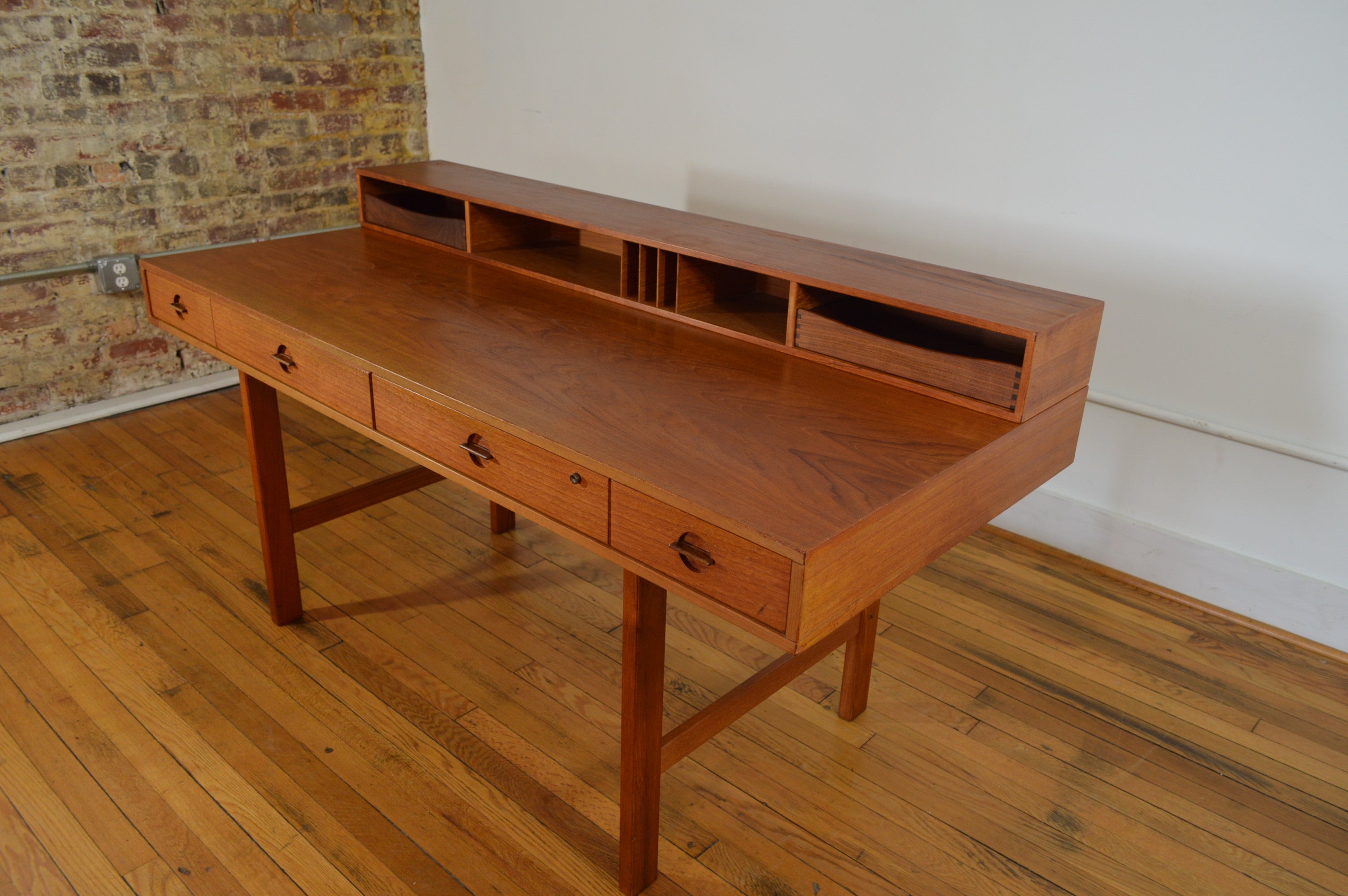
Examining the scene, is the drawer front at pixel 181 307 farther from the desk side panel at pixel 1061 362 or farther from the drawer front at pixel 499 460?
the desk side panel at pixel 1061 362

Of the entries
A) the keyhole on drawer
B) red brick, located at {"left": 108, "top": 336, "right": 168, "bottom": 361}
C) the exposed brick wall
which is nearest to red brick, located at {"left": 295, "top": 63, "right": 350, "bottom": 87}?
the exposed brick wall

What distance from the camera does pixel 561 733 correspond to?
2.25 m

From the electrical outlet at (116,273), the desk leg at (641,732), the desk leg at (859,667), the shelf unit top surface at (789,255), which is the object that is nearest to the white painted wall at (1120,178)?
the shelf unit top surface at (789,255)

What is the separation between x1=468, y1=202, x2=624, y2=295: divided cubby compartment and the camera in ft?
7.89

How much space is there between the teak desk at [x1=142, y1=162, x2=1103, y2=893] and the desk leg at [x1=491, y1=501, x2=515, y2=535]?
21.5 inches

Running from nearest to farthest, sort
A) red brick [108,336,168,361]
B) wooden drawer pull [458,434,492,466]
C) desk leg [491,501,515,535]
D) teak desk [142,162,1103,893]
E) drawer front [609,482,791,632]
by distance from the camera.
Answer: drawer front [609,482,791,632] → teak desk [142,162,1103,893] → wooden drawer pull [458,434,492,466] → desk leg [491,501,515,535] → red brick [108,336,168,361]

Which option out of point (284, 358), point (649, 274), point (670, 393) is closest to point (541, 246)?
point (649, 274)

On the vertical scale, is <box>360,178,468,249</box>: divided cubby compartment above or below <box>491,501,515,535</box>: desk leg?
above

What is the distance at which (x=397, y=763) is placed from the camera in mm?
2143

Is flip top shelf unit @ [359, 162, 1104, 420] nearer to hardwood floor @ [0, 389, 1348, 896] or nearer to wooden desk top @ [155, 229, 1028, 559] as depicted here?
wooden desk top @ [155, 229, 1028, 559]

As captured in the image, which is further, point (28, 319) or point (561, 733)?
point (28, 319)

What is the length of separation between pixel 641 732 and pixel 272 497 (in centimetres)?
126

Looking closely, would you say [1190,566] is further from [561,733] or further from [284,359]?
[284,359]

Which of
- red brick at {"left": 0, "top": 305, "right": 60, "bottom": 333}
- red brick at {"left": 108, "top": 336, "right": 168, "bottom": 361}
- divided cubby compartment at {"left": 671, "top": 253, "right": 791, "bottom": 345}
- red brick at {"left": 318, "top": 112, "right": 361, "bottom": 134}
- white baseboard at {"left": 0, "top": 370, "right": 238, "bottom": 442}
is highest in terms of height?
red brick at {"left": 318, "top": 112, "right": 361, "bottom": 134}
